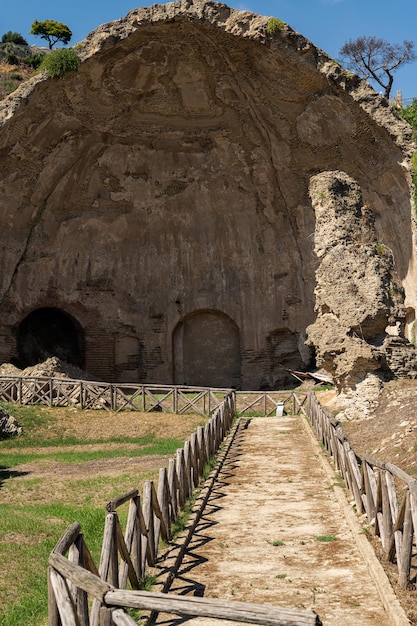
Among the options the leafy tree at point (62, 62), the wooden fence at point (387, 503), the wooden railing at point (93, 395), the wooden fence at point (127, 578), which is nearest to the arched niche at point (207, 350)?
the wooden railing at point (93, 395)

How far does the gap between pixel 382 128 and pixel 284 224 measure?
6445 mm

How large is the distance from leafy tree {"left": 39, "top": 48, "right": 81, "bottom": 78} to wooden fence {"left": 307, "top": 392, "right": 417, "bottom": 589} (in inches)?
709

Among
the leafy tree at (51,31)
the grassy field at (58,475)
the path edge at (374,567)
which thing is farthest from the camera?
the leafy tree at (51,31)

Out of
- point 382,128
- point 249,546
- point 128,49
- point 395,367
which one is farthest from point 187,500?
point 128,49

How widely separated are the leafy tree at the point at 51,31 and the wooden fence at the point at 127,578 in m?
59.8

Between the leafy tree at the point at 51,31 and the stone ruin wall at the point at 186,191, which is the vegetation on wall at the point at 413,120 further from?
the leafy tree at the point at 51,31

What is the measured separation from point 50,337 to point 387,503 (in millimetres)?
24214

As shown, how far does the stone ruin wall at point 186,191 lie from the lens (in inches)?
917

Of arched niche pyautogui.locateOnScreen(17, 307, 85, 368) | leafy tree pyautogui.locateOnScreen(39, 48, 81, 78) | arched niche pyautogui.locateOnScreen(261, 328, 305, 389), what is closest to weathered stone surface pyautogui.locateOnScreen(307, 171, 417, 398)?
arched niche pyautogui.locateOnScreen(261, 328, 305, 389)

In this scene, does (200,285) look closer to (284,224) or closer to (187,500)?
(284,224)

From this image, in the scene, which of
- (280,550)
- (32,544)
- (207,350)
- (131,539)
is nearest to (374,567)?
(280,550)

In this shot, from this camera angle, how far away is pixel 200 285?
2908cm

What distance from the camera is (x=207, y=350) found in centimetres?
2931

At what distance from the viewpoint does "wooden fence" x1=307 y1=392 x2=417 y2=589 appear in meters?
5.74
